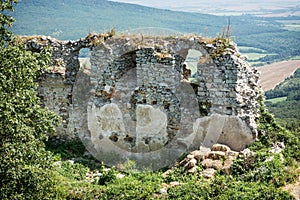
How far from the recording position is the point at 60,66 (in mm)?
13461

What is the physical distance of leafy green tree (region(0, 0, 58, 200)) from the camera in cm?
734

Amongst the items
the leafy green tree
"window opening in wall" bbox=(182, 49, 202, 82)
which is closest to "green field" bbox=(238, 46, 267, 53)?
"window opening in wall" bbox=(182, 49, 202, 82)

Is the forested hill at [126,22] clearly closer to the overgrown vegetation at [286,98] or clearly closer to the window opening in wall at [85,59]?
the overgrown vegetation at [286,98]

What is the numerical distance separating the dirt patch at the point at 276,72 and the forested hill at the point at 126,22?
6.34 meters

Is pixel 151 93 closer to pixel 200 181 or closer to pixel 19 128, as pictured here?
pixel 200 181

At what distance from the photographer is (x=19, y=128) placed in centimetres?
742

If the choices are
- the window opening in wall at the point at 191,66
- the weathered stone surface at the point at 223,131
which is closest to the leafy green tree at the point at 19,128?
the weathered stone surface at the point at 223,131

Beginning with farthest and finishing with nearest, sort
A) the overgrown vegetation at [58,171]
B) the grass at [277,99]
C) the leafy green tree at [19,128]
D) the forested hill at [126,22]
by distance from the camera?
the forested hill at [126,22]
the grass at [277,99]
the overgrown vegetation at [58,171]
the leafy green tree at [19,128]

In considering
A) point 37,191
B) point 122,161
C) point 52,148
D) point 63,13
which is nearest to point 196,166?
point 122,161

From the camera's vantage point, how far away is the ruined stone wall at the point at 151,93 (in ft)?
36.7

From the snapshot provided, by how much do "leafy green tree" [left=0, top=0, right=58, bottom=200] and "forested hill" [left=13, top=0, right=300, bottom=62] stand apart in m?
40.0

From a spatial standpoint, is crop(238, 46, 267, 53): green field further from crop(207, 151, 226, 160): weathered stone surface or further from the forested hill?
crop(207, 151, 226, 160): weathered stone surface

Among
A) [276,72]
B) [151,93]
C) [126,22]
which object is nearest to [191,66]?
[151,93]

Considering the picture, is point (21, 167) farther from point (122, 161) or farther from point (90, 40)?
point (90, 40)
